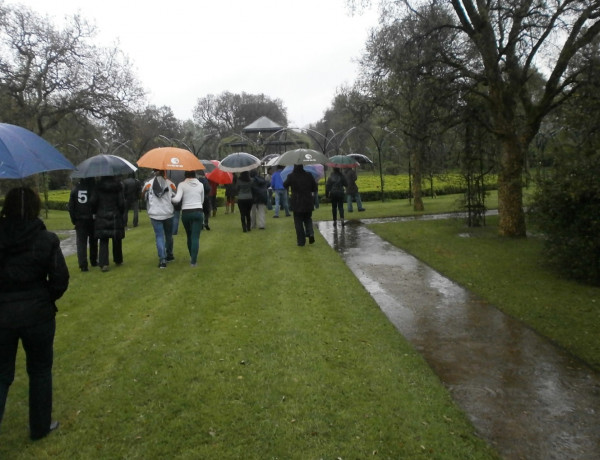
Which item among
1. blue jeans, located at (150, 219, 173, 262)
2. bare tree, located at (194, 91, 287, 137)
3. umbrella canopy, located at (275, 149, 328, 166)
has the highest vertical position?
bare tree, located at (194, 91, 287, 137)

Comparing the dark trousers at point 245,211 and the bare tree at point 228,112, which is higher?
the bare tree at point 228,112

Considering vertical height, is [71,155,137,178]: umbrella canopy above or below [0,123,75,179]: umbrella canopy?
above

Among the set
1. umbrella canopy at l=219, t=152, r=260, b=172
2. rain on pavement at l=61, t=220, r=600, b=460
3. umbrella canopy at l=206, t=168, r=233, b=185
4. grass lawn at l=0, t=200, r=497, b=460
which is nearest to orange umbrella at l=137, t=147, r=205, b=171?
grass lawn at l=0, t=200, r=497, b=460

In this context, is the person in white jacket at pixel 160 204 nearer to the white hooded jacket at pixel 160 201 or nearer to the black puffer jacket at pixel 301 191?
the white hooded jacket at pixel 160 201

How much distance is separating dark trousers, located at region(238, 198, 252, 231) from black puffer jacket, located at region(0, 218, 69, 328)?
9.96 m

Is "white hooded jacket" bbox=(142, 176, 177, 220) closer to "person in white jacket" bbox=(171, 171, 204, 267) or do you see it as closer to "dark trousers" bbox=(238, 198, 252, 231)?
"person in white jacket" bbox=(171, 171, 204, 267)

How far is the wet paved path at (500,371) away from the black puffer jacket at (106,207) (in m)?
4.41

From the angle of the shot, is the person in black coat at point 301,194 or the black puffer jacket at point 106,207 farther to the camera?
the person in black coat at point 301,194

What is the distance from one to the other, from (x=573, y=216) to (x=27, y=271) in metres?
7.20

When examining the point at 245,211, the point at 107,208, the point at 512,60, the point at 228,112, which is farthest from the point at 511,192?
the point at 228,112

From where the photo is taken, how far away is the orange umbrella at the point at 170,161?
8172 mm

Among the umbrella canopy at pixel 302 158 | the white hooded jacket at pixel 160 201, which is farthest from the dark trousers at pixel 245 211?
the white hooded jacket at pixel 160 201

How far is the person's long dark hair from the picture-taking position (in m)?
3.27

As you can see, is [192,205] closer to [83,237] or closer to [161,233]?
[161,233]
